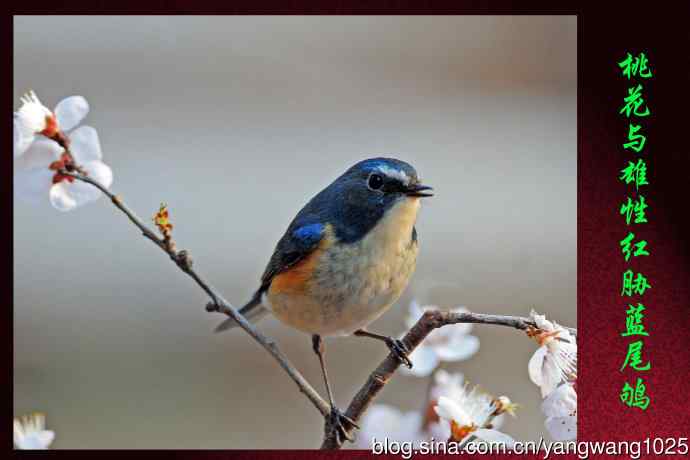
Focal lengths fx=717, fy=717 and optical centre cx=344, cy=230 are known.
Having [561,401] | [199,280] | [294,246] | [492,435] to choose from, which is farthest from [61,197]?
[561,401]

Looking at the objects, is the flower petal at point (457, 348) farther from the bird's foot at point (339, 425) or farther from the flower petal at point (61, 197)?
the flower petal at point (61, 197)

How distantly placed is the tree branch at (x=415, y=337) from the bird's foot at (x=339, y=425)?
0.01 meters

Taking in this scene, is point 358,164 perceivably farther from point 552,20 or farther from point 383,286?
point 552,20

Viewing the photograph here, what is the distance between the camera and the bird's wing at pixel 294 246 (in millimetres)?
1563

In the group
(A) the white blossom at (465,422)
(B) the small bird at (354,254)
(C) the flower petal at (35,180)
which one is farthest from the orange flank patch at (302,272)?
(C) the flower petal at (35,180)

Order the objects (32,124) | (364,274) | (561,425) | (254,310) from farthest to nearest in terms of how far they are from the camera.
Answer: (254,310) → (364,274) → (561,425) → (32,124)

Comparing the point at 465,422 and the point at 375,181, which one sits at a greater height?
the point at 375,181

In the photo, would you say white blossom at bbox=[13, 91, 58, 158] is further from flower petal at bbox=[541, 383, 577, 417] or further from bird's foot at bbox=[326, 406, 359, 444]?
flower petal at bbox=[541, 383, 577, 417]

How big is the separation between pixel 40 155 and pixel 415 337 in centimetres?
76

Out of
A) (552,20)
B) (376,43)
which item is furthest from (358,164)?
(552,20)

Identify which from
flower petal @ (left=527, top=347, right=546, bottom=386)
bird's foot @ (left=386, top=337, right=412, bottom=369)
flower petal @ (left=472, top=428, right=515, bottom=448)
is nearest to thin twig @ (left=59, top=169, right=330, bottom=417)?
bird's foot @ (left=386, top=337, right=412, bottom=369)

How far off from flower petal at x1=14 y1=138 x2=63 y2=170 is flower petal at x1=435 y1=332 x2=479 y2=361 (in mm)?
816

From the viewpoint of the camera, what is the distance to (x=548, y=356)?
A: 1.33m

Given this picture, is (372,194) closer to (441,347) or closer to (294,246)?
(294,246)
